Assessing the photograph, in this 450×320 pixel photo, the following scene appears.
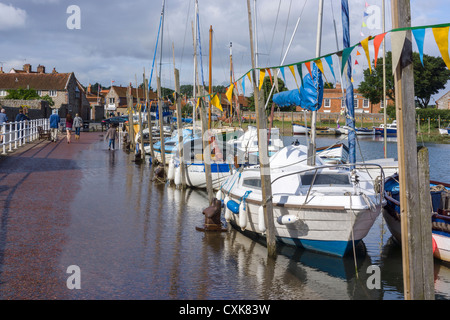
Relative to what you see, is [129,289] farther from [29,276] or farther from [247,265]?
[247,265]

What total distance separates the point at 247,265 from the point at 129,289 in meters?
2.68

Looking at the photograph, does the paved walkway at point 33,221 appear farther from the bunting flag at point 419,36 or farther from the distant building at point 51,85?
the distant building at point 51,85

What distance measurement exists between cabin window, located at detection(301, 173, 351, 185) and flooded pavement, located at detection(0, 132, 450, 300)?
1.66m

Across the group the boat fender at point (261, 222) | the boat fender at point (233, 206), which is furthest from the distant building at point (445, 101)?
the boat fender at point (261, 222)

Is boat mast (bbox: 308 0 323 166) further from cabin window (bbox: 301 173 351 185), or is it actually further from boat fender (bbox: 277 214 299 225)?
boat fender (bbox: 277 214 299 225)

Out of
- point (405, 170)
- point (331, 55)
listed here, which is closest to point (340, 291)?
point (405, 170)

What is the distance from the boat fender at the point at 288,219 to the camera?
34.4ft

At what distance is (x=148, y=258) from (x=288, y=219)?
2.95 m

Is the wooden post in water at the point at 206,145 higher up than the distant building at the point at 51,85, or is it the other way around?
the distant building at the point at 51,85

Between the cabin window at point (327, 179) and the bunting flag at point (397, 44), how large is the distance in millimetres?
5861

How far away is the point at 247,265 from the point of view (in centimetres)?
1006

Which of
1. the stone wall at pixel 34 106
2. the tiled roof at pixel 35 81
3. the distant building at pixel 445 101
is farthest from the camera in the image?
the distant building at pixel 445 101

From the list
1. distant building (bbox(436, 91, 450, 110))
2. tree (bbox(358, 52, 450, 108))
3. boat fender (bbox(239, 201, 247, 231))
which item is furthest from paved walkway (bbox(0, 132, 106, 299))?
distant building (bbox(436, 91, 450, 110))

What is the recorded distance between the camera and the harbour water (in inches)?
333
